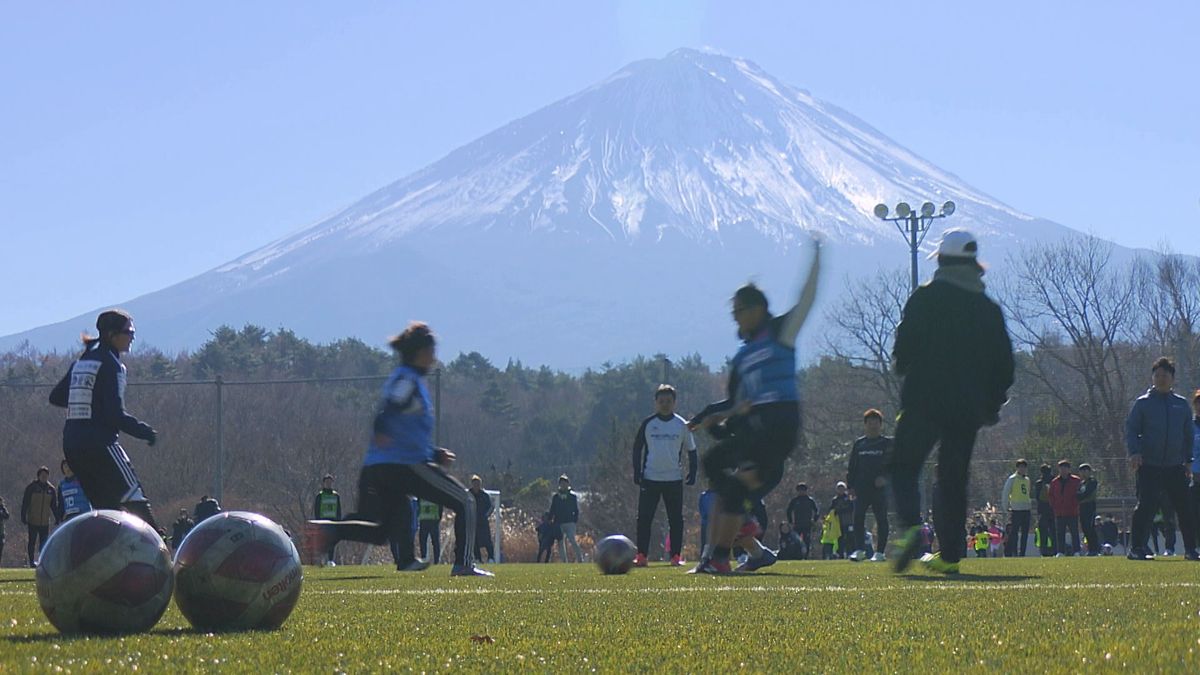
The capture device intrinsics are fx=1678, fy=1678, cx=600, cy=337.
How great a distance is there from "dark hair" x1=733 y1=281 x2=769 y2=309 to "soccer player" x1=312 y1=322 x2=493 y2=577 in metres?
2.09

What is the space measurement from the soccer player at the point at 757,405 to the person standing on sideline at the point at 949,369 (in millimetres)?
593

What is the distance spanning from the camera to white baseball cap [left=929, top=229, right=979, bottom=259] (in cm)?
933

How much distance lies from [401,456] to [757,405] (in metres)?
2.51

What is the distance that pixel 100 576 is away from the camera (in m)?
5.71

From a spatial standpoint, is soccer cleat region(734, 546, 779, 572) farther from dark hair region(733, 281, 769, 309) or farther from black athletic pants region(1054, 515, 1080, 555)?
black athletic pants region(1054, 515, 1080, 555)

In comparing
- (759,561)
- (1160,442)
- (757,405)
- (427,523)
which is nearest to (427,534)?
(427,523)

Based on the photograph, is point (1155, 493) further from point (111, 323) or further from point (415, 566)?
point (111, 323)

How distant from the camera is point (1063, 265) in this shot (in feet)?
218

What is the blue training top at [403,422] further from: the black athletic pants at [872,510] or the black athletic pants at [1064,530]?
the black athletic pants at [1064,530]

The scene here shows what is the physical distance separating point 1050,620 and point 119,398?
6200 millimetres

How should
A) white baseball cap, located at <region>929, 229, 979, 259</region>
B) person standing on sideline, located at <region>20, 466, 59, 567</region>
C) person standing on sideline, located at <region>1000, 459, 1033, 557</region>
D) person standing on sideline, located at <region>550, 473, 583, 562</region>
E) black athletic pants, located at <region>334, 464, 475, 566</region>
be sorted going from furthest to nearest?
person standing on sideline, located at <region>550, 473, 583, 562</region>
person standing on sideline, located at <region>20, 466, 59, 567</region>
person standing on sideline, located at <region>1000, 459, 1033, 557</region>
black athletic pants, located at <region>334, 464, 475, 566</region>
white baseball cap, located at <region>929, 229, 979, 259</region>

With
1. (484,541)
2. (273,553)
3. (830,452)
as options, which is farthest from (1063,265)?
(273,553)

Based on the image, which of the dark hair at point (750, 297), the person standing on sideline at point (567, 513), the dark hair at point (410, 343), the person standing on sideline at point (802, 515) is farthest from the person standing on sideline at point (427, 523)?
the dark hair at point (750, 297)

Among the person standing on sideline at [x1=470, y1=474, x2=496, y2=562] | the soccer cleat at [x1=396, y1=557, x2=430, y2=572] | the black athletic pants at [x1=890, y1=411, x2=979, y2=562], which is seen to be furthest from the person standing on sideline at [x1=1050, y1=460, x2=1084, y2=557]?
the black athletic pants at [x1=890, y1=411, x2=979, y2=562]
